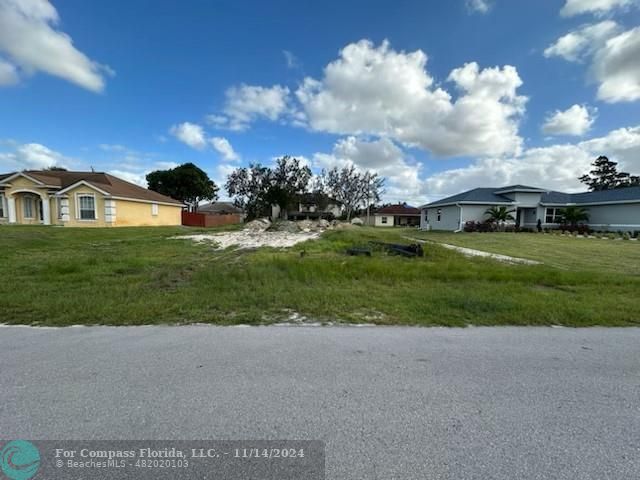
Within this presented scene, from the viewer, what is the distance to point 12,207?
22.1 meters

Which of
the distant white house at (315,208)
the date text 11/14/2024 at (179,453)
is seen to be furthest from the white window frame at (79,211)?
the distant white house at (315,208)

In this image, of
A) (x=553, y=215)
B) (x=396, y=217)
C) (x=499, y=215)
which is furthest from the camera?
(x=396, y=217)

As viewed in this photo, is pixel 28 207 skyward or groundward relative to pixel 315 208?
groundward

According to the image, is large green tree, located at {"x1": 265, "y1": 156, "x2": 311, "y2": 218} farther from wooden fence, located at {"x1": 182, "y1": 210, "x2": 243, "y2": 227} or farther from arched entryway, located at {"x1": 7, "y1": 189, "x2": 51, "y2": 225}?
arched entryway, located at {"x1": 7, "y1": 189, "x2": 51, "y2": 225}

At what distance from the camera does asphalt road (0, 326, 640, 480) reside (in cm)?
183

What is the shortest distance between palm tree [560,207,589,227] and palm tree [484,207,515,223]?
4298 mm

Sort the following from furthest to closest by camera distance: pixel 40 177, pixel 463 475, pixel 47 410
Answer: pixel 40 177
pixel 47 410
pixel 463 475

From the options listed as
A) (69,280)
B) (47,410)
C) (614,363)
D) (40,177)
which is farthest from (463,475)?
(40,177)

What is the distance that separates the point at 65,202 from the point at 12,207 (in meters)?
4.68

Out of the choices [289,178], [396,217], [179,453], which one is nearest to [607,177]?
[396,217]

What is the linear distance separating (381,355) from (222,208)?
210 feet

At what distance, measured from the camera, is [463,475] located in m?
1.66

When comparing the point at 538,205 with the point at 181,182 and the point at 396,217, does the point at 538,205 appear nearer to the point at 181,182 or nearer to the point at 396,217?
the point at 396,217

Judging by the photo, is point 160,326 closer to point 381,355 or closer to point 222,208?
point 381,355
